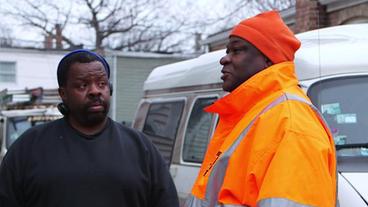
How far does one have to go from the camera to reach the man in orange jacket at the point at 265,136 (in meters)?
2.22

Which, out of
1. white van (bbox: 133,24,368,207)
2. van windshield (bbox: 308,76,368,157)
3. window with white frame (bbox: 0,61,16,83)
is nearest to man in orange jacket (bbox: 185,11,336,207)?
white van (bbox: 133,24,368,207)

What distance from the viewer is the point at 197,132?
6.13 meters

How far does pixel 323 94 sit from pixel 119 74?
684 inches

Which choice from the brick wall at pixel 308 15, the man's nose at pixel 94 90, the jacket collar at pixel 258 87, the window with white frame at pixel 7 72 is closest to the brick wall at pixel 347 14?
the brick wall at pixel 308 15

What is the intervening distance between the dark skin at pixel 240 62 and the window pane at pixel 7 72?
32.7 meters

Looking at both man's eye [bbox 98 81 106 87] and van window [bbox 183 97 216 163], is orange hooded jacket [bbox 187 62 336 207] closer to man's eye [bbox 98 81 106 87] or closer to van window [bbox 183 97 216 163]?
man's eye [bbox 98 81 106 87]

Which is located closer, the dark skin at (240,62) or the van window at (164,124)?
the dark skin at (240,62)

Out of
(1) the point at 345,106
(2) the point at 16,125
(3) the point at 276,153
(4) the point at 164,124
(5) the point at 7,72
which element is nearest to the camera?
(3) the point at 276,153

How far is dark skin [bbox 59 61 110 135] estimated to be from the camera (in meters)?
3.14

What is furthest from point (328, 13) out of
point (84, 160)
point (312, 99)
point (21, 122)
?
point (84, 160)

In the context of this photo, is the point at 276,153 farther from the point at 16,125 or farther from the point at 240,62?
the point at 16,125

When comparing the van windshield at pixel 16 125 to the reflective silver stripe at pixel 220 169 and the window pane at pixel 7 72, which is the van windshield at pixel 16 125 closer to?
the reflective silver stripe at pixel 220 169

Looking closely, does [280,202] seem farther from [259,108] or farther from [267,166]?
[259,108]

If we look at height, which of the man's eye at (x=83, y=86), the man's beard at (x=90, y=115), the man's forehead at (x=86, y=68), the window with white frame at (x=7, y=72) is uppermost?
the window with white frame at (x=7, y=72)
